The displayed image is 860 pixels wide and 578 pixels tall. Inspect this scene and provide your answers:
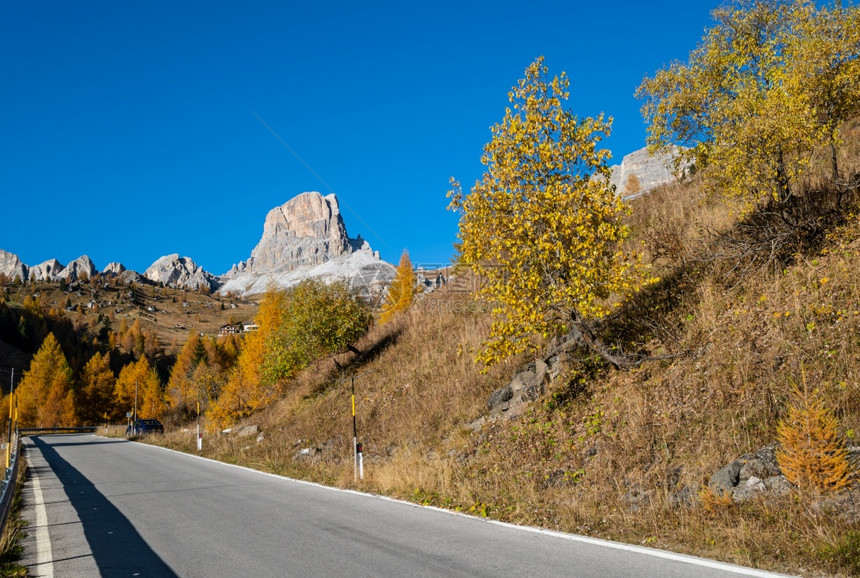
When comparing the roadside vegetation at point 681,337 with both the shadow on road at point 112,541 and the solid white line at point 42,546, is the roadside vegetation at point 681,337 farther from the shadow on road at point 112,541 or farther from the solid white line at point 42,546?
the solid white line at point 42,546

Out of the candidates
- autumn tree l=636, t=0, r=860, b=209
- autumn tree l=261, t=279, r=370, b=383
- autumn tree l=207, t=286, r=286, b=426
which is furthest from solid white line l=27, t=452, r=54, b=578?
autumn tree l=207, t=286, r=286, b=426

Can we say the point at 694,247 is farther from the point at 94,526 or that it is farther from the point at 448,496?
→ the point at 94,526

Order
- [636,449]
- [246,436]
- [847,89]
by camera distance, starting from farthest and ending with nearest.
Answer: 1. [246,436]
2. [847,89]
3. [636,449]

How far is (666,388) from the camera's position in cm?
988

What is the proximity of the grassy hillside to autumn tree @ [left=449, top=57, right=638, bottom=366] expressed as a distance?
1674 mm

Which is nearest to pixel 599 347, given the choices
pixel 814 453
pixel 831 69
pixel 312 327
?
pixel 814 453

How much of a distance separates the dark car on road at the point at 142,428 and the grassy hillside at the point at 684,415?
33818 mm

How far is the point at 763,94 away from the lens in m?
13.2

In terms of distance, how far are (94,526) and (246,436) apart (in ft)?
62.5

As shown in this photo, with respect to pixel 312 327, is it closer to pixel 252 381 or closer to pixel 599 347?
pixel 252 381

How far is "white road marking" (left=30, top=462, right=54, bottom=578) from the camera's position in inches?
246

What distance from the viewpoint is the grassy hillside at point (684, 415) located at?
20.0ft

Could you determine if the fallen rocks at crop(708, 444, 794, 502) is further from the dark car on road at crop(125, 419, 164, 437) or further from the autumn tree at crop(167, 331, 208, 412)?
the autumn tree at crop(167, 331, 208, 412)

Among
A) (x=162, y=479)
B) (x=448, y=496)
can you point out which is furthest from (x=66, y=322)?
(x=448, y=496)
